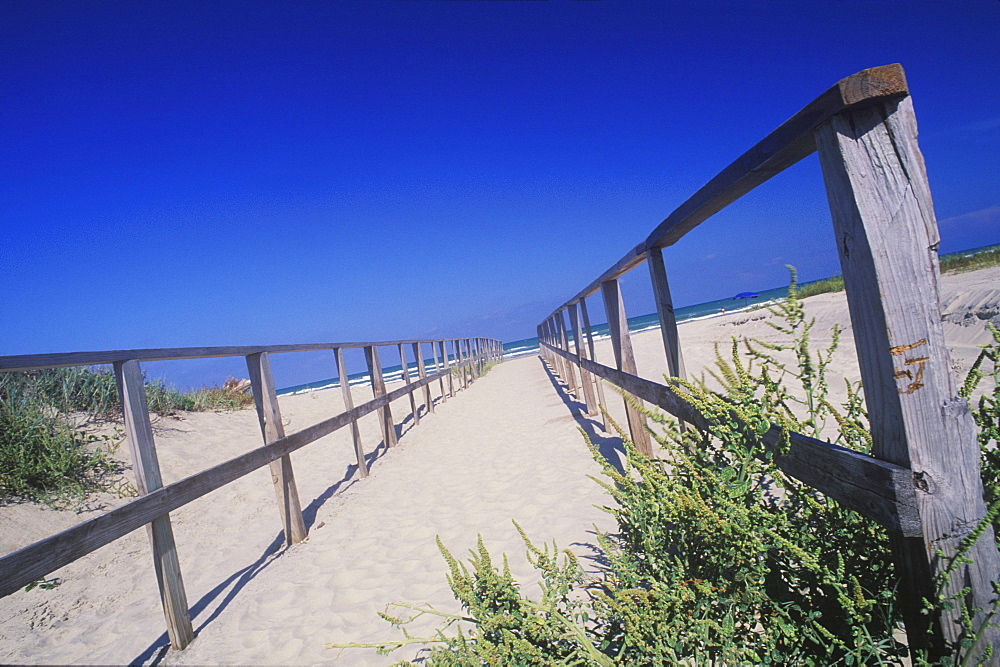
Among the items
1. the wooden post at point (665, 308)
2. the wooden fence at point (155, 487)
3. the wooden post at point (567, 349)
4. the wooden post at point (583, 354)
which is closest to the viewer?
the wooden fence at point (155, 487)

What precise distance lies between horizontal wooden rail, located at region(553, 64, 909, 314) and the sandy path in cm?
181

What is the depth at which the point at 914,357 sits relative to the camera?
103 cm

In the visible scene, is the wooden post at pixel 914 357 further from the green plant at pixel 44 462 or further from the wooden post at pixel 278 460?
the green plant at pixel 44 462

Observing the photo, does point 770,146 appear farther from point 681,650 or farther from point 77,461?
point 77,461

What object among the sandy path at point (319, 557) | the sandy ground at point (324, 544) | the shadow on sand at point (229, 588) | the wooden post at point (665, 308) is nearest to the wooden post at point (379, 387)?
the sandy ground at point (324, 544)

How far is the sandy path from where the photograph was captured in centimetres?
260

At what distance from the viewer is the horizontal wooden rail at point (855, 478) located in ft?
3.45

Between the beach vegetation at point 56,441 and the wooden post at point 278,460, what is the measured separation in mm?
2327

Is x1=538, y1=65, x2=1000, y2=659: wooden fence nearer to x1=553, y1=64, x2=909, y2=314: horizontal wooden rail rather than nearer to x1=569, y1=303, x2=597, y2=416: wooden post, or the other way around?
x1=553, y1=64, x2=909, y2=314: horizontal wooden rail

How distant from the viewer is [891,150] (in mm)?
1072

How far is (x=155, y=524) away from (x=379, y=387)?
4292 millimetres

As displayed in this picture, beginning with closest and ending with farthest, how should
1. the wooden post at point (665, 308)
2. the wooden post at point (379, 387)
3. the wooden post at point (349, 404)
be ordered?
the wooden post at point (665, 308) < the wooden post at point (349, 404) < the wooden post at point (379, 387)

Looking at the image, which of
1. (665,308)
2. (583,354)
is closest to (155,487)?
(665,308)

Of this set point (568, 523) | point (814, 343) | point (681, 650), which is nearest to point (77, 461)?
point (568, 523)
